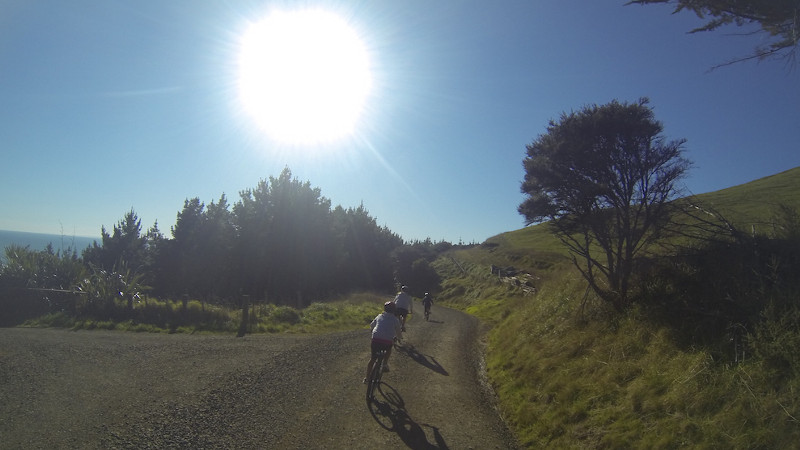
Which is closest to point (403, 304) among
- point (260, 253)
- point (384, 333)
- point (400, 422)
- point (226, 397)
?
point (384, 333)

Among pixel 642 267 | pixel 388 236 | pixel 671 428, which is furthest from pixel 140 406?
pixel 388 236

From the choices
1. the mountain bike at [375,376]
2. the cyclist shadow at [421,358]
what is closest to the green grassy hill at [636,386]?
the cyclist shadow at [421,358]

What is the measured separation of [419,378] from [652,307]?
4.98m

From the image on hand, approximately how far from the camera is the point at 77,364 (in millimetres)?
8695

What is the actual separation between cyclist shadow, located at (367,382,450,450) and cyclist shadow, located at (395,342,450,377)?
2414mm

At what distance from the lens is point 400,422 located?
665cm

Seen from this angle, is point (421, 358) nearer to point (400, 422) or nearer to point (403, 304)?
point (403, 304)

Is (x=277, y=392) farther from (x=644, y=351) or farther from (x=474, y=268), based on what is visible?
(x=474, y=268)

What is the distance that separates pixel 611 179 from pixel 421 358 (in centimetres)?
661

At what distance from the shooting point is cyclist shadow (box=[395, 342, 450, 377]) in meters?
10.4

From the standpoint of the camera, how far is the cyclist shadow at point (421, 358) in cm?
1042

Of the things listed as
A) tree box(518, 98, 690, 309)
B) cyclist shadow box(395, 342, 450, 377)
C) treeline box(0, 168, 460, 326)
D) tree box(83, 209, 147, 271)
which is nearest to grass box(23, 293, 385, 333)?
cyclist shadow box(395, 342, 450, 377)

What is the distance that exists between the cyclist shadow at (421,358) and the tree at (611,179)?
4236 mm

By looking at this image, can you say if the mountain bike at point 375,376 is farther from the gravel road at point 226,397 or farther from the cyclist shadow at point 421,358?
the cyclist shadow at point 421,358
